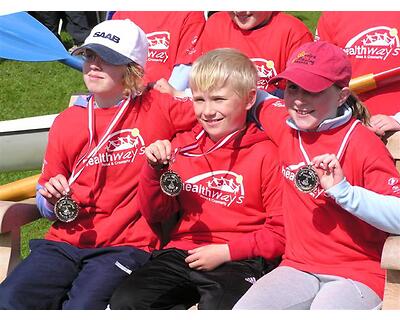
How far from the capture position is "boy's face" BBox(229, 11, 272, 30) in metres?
4.21

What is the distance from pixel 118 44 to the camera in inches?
149

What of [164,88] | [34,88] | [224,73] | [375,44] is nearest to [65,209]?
[164,88]

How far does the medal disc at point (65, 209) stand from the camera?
3.67 meters

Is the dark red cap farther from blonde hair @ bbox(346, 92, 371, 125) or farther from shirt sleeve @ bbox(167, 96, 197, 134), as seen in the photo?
shirt sleeve @ bbox(167, 96, 197, 134)

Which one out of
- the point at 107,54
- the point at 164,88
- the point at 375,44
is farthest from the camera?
the point at 375,44

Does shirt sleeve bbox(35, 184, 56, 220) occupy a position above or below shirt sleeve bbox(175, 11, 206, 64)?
below

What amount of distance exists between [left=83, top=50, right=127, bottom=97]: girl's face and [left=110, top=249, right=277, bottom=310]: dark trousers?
77cm

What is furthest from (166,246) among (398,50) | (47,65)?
(47,65)

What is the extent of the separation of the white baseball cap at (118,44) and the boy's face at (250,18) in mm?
566

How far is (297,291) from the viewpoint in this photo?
3.32 m

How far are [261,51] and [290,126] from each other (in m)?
0.73

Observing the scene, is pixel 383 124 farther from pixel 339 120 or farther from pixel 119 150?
pixel 119 150

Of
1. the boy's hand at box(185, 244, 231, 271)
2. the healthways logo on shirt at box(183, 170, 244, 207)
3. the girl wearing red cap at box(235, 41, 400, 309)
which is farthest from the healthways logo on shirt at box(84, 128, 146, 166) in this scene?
the girl wearing red cap at box(235, 41, 400, 309)

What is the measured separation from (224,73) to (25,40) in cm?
134
